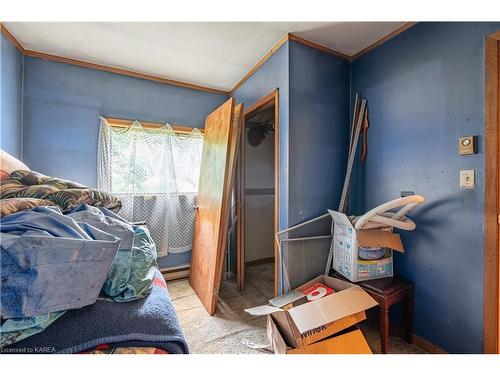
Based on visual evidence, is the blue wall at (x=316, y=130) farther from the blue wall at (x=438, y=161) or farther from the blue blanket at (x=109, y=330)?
the blue blanket at (x=109, y=330)

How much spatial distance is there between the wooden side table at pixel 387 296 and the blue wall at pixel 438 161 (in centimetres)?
8

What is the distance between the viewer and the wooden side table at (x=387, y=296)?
135 cm

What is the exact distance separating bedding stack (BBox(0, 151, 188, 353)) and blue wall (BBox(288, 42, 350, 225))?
4.06 feet

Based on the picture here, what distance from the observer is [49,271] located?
0.65m

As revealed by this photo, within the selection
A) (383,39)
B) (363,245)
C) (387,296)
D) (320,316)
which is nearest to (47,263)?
(320,316)

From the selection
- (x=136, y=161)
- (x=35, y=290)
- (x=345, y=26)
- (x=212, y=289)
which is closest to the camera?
(x=35, y=290)

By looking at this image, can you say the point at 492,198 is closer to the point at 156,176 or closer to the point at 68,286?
the point at 68,286

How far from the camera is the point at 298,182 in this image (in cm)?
179

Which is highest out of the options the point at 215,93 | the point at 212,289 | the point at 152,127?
the point at 215,93

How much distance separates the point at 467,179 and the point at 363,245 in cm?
72

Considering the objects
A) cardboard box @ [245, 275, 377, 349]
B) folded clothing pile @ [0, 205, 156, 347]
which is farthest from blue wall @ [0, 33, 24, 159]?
cardboard box @ [245, 275, 377, 349]

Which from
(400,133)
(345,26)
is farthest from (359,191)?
(345,26)

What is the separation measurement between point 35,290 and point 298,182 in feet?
5.25

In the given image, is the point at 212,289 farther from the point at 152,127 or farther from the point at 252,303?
the point at 152,127
